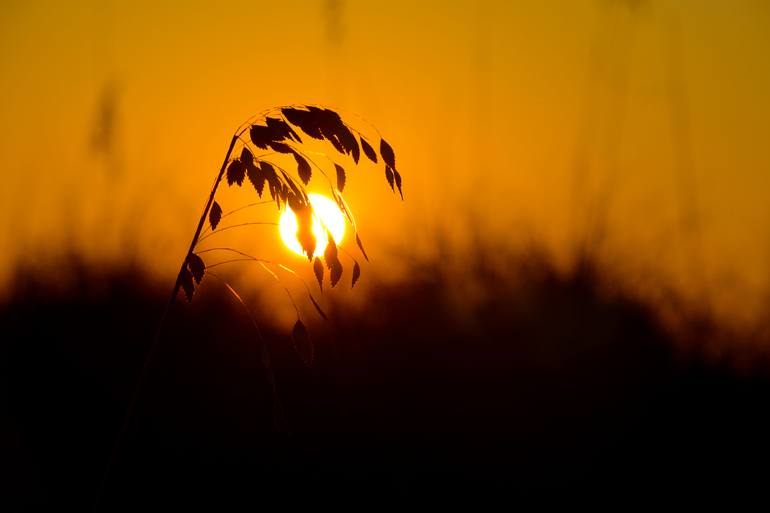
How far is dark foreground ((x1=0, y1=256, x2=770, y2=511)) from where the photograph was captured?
3844 mm

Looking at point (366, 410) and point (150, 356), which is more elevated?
point (366, 410)

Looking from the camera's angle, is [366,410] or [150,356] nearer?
[150,356]

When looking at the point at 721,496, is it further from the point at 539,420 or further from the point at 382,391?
the point at 382,391

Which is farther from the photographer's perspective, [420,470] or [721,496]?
[721,496]

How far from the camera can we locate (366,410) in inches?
153

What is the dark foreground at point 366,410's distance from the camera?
3.84 m

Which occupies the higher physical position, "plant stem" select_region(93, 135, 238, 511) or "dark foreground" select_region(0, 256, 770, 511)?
"dark foreground" select_region(0, 256, 770, 511)

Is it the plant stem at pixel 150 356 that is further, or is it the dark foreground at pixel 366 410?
the dark foreground at pixel 366 410

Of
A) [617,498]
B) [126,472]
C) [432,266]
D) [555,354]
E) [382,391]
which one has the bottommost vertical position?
[126,472]

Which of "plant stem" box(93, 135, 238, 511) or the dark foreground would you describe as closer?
"plant stem" box(93, 135, 238, 511)

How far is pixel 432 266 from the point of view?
3.97 metres

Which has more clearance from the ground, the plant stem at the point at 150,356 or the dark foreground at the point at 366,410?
the dark foreground at the point at 366,410

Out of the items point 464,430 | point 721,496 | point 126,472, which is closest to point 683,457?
point 721,496

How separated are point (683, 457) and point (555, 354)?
792mm
